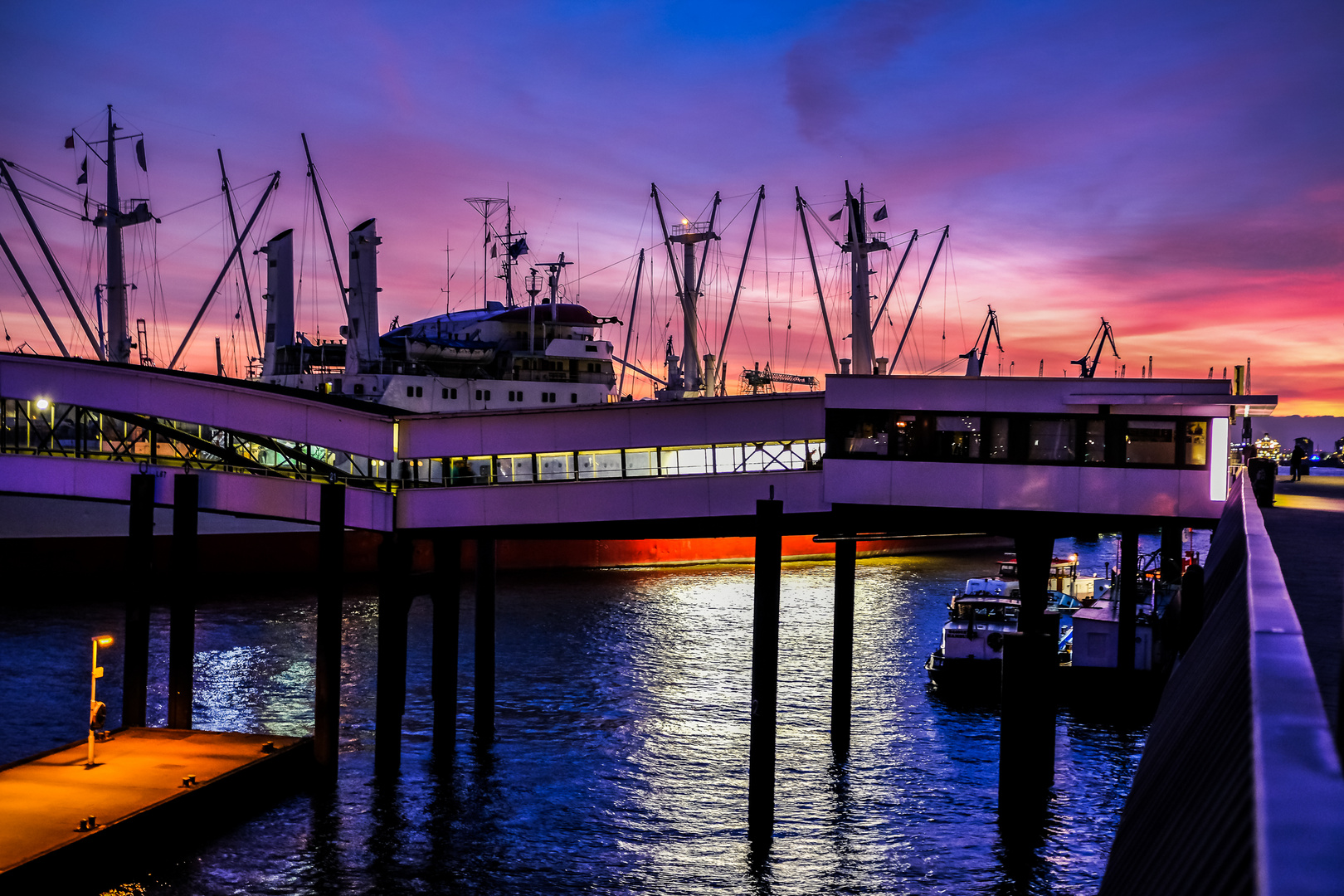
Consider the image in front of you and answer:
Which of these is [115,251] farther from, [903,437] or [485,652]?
[903,437]

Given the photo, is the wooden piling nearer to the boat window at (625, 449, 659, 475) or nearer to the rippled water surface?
the rippled water surface

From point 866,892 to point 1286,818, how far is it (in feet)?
59.8

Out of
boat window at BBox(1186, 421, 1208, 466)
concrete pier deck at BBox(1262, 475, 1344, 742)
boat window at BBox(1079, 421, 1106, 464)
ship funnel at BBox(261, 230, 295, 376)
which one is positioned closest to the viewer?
concrete pier deck at BBox(1262, 475, 1344, 742)

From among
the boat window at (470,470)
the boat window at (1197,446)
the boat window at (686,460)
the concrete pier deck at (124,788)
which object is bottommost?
the concrete pier deck at (124,788)

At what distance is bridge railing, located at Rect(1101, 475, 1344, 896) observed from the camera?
140 inches

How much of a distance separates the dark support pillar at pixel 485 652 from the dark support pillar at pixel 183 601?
709 cm

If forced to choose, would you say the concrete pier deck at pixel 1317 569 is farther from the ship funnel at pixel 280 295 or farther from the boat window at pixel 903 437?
the ship funnel at pixel 280 295

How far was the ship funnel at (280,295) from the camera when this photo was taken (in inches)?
2566

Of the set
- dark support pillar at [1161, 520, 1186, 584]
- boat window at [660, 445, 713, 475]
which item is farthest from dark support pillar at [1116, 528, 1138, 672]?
dark support pillar at [1161, 520, 1186, 584]

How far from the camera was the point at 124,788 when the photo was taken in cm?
2041

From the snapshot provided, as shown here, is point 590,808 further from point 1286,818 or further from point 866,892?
point 1286,818

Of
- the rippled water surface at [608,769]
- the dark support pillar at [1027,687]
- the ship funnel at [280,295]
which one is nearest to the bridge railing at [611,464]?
the dark support pillar at [1027,687]

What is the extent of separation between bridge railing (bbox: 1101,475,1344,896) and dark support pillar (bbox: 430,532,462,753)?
69.0ft

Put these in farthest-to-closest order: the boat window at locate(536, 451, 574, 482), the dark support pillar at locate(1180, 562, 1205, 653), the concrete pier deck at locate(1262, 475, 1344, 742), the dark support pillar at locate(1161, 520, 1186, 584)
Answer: the dark support pillar at locate(1161, 520, 1186, 584), the boat window at locate(536, 451, 574, 482), the dark support pillar at locate(1180, 562, 1205, 653), the concrete pier deck at locate(1262, 475, 1344, 742)
